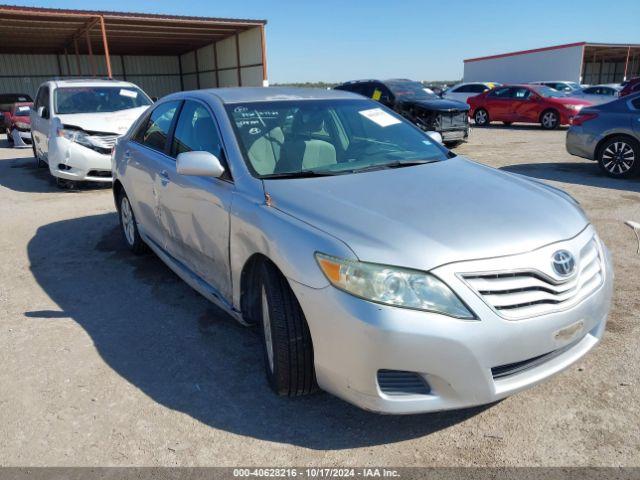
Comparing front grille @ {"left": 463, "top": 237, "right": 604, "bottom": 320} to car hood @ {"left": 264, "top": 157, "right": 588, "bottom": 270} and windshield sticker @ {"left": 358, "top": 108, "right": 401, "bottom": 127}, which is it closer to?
car hood @ {"left": 264, "top": 157, "right": 588, "bottom": 270}

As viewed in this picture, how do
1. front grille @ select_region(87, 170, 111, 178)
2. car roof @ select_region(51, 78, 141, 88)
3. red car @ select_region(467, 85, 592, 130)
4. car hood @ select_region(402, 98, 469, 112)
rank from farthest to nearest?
red car @ select_region(467, 85, 592, 130) → car hood @ select_region(402, 98, 469, 112) → car roof @ select_region(51, 78, 141, 88) → front grille @ select_region(87, 170, 111, 178)

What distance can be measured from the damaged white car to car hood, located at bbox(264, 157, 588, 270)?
6241mm

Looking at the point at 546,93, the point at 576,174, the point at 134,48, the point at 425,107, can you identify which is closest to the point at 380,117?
the point at 576,174

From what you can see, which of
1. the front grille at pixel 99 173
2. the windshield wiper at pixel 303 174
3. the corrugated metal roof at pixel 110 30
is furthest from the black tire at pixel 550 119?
the windshield wiper at pixel 303 174

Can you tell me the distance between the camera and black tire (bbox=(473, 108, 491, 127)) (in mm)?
18688

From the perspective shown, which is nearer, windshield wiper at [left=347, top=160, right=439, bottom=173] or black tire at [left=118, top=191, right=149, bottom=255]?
windshield wiper at [left=347, top=160, right=439, bottom=173]

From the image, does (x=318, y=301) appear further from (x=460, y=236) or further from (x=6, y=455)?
(x=6, y=455)

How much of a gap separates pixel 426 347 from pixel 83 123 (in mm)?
7823

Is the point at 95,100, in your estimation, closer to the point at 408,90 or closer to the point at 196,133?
the point at 196,133

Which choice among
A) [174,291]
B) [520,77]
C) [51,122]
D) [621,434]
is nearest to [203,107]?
[174,291]

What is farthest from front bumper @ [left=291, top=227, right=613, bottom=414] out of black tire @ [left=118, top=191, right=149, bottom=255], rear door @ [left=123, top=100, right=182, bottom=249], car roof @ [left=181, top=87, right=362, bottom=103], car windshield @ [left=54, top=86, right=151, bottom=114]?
car windshield @ [left=54, top=86, right=151, bottom=114]

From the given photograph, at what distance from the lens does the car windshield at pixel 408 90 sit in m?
12.4

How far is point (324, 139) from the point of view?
3451mm

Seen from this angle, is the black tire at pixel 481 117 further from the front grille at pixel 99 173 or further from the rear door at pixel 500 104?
the front grille at pixel 99 173
